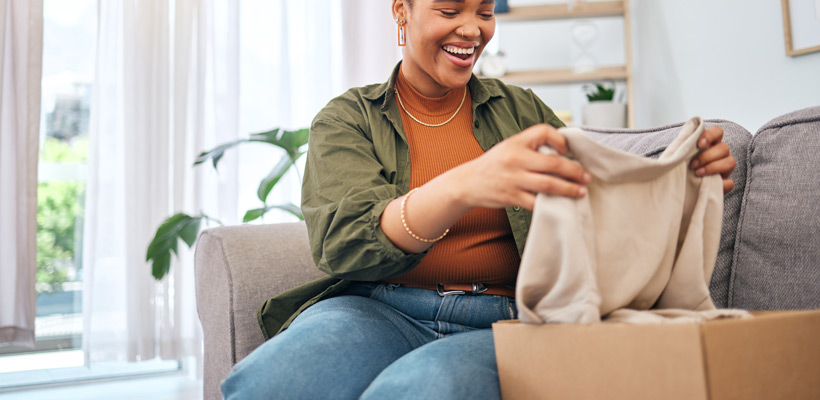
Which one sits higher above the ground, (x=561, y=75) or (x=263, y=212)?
(x=561, y=75)

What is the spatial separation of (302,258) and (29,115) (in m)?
1.62

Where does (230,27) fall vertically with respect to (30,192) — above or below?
above

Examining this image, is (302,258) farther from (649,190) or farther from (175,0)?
(175,0)

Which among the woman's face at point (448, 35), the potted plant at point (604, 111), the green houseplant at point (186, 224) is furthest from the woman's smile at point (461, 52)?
the potted plant at point (604, 111)

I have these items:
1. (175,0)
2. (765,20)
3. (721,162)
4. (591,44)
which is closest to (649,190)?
(721,162)

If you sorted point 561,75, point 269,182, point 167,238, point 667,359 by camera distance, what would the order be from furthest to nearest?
point 561,75
point 269,182
point 167,238
point 667,359

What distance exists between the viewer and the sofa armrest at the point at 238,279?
4.10 ft

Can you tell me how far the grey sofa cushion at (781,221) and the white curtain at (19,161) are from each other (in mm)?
2391

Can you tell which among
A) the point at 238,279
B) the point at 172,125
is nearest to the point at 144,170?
the point at 172,125

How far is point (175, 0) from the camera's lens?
8.75ft

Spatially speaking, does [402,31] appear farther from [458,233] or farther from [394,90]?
[458,233]

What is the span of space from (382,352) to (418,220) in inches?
8.1

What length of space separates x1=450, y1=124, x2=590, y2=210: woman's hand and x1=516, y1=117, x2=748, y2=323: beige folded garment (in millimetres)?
15

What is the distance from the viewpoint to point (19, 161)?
237 centimetres
